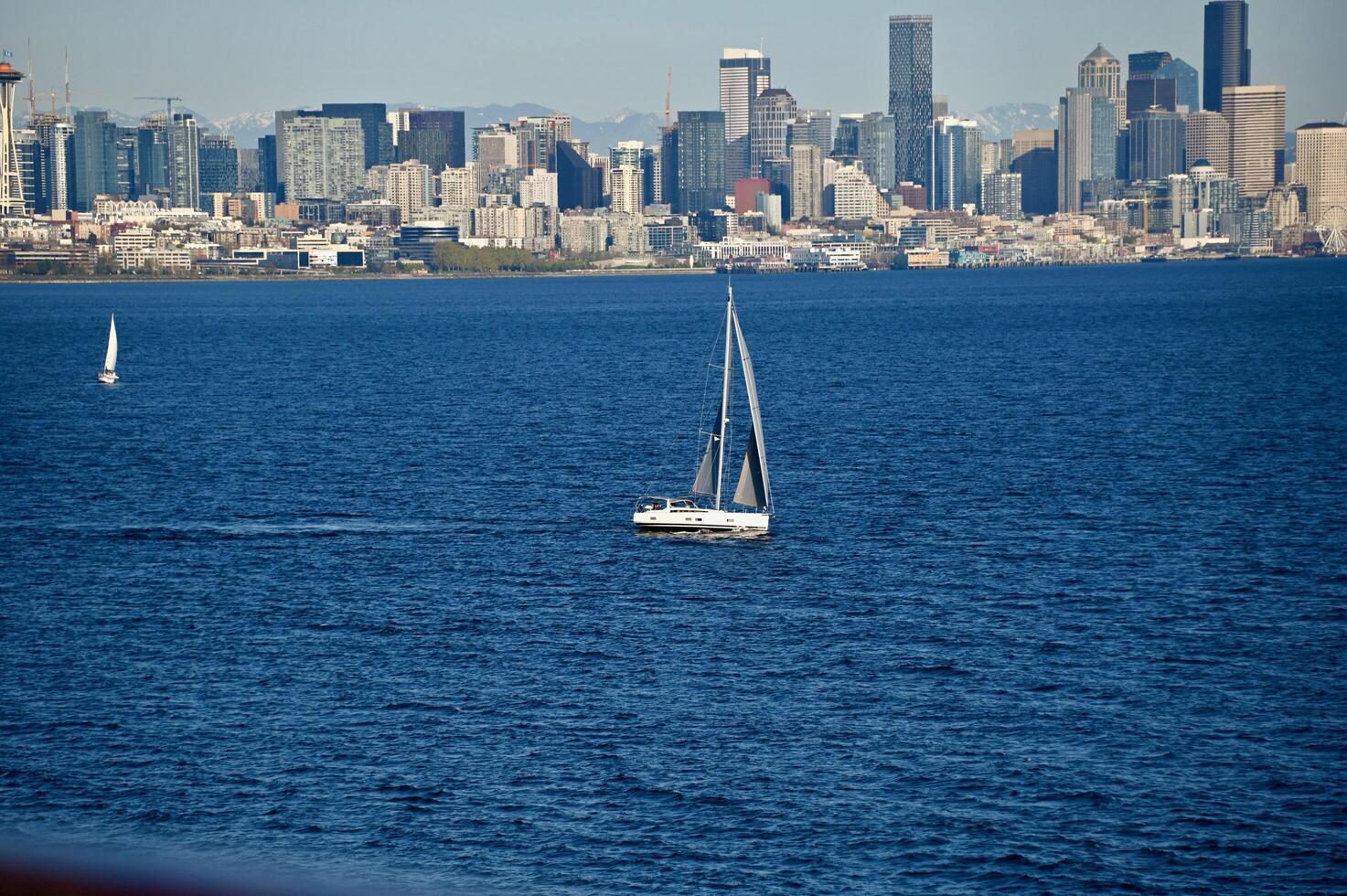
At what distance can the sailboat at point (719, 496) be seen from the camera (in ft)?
197

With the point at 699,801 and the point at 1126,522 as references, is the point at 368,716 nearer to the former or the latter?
the point at 699,801

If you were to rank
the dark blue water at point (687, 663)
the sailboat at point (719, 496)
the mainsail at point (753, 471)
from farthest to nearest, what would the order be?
1. the mainsail at point (753, 471)
2. the sailboat at point (719, 496)
3. the dark blue water at point (687, 663)

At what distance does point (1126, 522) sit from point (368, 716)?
35416mm

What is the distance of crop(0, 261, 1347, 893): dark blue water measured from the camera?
29.5 metres

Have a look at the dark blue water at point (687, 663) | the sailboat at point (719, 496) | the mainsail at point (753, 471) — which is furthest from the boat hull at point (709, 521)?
the mainsail at point (753, 471)

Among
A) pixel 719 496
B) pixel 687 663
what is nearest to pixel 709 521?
pixel 719 496

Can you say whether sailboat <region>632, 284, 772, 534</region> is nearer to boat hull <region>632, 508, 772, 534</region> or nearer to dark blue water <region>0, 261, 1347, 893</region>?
boat hull <region>632, 508, 772, 534</region>

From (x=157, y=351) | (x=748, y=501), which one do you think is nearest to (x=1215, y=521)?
(x=748, y=501)

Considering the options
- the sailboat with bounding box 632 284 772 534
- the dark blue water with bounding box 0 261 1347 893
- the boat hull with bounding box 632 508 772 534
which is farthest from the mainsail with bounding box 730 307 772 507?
the dark blue water with bounding box 0 261 1347 893

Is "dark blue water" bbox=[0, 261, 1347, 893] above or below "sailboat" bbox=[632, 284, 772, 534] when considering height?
below

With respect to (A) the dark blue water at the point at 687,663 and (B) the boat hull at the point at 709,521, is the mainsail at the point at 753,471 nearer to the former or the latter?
(B) the boat hull at the point at 709,521

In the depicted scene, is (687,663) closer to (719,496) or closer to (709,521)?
(709,521)

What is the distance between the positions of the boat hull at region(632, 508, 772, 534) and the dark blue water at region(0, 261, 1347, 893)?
3.18ft

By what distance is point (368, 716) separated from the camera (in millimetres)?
37094
